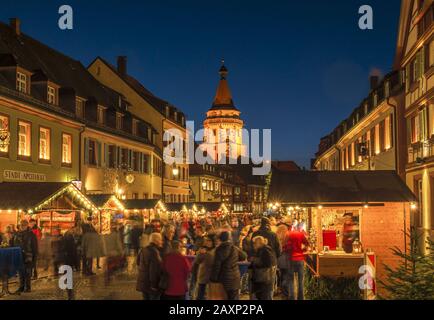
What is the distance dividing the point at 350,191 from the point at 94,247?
26.5ft

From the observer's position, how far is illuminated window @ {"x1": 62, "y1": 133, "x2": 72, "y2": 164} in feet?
104

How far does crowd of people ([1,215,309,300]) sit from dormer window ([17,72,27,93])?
7.07 metres

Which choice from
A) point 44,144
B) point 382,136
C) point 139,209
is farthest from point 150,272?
point 382,136

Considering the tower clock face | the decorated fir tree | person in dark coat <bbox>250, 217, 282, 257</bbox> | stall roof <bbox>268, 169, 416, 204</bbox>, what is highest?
the tower clock face

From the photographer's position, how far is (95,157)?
3556 cm

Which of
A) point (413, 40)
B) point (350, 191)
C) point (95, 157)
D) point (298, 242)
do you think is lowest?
point (298, 242)

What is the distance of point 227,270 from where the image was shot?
1190 centimetres

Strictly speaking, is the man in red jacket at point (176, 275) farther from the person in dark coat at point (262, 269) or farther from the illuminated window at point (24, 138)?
the illuminated window at point (24, 138)

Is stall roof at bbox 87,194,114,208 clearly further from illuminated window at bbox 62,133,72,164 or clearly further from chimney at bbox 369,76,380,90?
chimney at bbox 369,76,380,90

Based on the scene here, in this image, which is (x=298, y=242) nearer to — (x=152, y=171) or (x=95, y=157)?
(x=95, y=157)

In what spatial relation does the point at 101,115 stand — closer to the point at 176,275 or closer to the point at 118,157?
the point at 118,157

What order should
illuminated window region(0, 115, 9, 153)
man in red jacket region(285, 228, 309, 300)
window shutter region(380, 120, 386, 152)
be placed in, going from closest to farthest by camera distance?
man in red jacket region(285, 228, 309, 300) → illuminated window region(0, 115, 9, 153) → window shutter region(380, 120, 386, 152)

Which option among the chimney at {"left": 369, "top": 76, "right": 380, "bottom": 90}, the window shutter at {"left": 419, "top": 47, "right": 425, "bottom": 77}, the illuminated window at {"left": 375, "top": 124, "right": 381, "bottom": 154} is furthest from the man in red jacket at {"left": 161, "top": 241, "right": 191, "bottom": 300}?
the chimney at {"left": 369, "top": 76, "right": 380, "bottom": 90}
